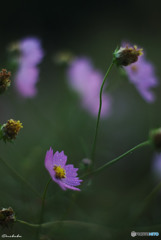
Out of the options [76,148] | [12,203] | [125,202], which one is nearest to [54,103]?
[76,148]

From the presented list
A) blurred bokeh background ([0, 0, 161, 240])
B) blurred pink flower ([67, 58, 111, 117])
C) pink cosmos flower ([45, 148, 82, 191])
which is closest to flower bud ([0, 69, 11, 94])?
blurred bokeh background ([0, 0, 161, 240])

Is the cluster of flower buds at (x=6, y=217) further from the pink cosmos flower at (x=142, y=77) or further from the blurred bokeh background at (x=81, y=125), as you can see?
the pink cosmos flower at (x=142, y=77)

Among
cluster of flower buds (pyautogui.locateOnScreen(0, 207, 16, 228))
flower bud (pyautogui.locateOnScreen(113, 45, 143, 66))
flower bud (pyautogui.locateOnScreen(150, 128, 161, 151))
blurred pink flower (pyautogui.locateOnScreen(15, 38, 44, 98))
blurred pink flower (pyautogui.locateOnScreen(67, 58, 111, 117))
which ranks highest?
blurred pink flower (pyautogui.locateOnScreen(67, 58, 111, 117))

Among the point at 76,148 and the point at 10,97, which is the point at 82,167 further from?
the point at 10,97

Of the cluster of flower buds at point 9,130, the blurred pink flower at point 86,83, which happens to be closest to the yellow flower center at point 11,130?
the cluster of flower buds at point 9,130

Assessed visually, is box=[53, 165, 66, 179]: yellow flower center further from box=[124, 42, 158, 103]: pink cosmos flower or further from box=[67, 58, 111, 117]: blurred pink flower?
box=[67, 58, 111, 117]: blurred pink flower

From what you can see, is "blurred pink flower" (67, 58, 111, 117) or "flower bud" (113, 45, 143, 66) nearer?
"flower bud" (113, 45, 143, 66)
